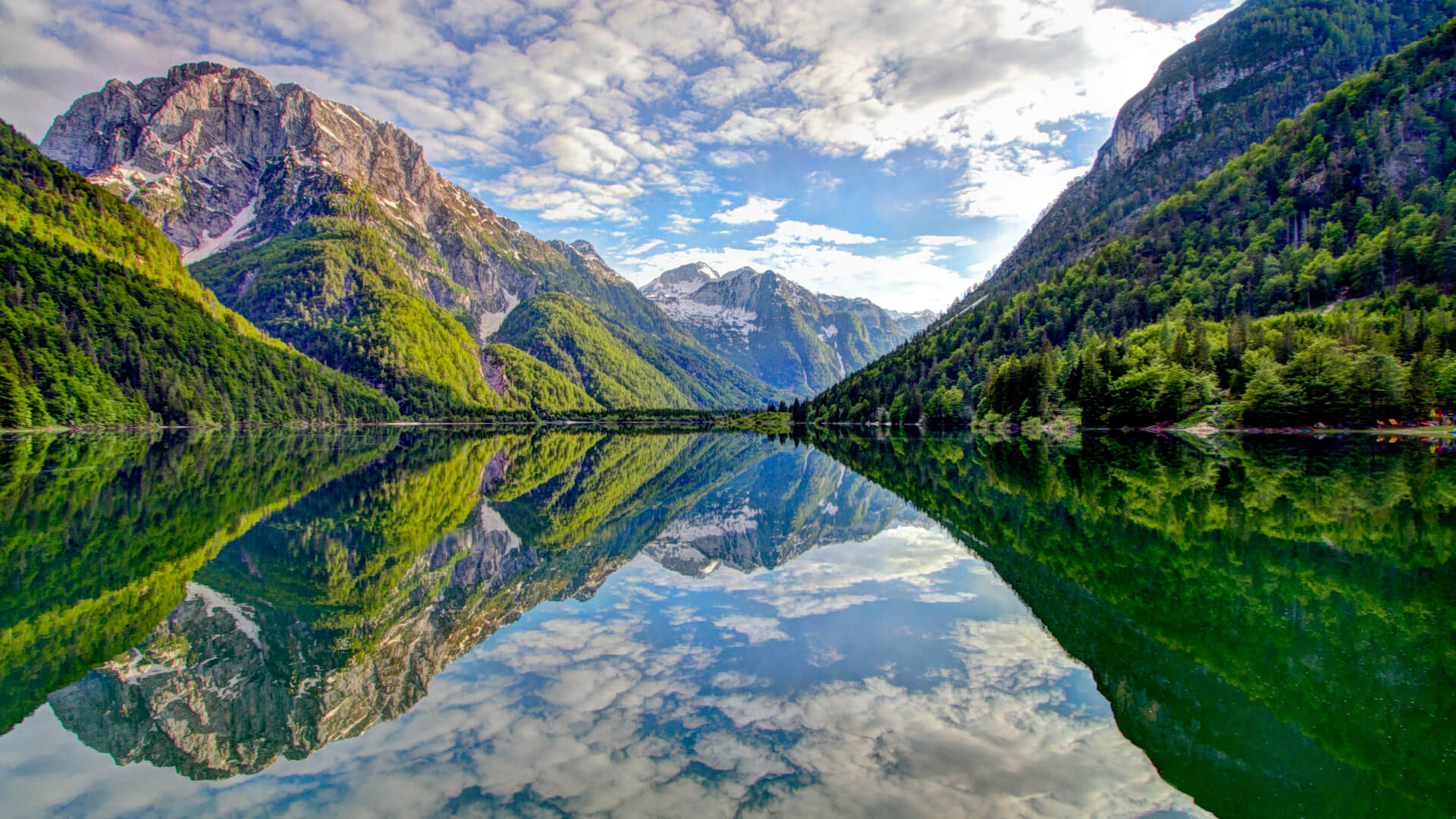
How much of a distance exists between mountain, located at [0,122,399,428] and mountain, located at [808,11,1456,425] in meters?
137

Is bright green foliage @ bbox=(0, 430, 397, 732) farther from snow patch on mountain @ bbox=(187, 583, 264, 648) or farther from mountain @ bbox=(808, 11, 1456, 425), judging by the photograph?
mountain @ bbox=(808, 11, 1456, 425)

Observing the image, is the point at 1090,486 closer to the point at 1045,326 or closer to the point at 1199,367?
the point at 1199,367

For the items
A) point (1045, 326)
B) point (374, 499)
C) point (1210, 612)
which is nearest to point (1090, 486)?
point (1210, 612)

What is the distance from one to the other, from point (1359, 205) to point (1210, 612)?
155689mm

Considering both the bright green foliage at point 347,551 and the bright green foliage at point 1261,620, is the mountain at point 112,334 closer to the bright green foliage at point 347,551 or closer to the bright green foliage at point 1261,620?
the bright green foliage at point 347,551

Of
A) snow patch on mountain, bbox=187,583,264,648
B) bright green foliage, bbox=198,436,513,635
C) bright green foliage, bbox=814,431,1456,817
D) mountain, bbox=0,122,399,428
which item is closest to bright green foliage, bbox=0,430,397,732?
snow patch on mountain, bbox=187,583,264,648

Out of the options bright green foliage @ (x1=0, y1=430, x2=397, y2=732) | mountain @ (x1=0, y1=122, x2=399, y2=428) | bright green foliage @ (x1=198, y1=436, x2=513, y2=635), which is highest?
mountain @ (x1=0, y1=122, x2=399, y2=428)

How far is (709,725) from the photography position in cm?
819

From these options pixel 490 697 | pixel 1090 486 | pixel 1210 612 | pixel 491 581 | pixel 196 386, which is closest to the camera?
pixel 490 697

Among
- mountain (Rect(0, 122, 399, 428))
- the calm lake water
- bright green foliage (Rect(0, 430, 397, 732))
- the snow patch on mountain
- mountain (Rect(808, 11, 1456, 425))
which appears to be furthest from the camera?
mountain (Rect(0, 122, 399, 428))

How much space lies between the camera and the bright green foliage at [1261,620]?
6668mm

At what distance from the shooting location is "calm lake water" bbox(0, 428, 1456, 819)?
22.4 feet

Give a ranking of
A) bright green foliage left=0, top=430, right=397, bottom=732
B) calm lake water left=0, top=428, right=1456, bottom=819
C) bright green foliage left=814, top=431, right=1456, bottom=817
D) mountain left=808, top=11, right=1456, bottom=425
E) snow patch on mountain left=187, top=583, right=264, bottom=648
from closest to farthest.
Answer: bright green foliage left=814, top=431, right=1456, bottom=817, calm lake water left=0, top=428, right=1456, bottom=819, bright green foliage left=0, top=430, right=397, bottom=732, snow patch on mountain left=187, top=583, right=264, bottom=648, mountain left=808, top=11, right=1456, bottom=425

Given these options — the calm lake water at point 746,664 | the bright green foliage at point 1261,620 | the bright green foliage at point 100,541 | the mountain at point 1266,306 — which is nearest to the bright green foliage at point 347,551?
the calm lake water at point 746,664
